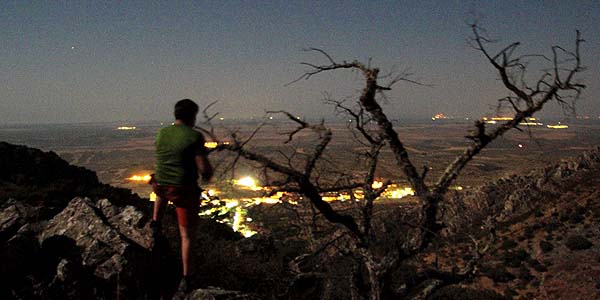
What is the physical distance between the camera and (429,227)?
6.71 metres

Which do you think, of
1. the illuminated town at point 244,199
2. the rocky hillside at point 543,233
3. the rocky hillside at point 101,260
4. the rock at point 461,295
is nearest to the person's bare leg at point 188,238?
the rocky hillside at point 101,260

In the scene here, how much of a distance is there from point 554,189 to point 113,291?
42.4 metres

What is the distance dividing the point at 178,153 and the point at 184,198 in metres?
0.66

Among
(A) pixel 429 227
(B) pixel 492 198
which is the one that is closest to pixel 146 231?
(A) pixel 429 227

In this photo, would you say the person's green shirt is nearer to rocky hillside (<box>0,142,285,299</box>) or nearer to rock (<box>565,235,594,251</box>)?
rocky hillside (<box>0,142,285,299</box>)

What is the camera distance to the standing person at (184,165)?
4926mm

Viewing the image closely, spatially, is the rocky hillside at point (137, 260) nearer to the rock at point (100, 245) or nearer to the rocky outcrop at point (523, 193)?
the rock at point (100, 245)

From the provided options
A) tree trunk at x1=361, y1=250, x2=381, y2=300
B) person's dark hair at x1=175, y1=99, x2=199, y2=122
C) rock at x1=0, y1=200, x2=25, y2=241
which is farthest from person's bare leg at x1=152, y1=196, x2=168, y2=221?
tree trunk at x1=361, y1=250, x2=381, y2=300

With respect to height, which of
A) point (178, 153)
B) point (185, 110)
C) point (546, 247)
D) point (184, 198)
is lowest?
point (546, 247)

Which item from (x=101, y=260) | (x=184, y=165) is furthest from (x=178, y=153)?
(x=101, y=260)

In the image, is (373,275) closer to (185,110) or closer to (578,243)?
(185,110)

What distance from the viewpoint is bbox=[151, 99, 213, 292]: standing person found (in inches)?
194

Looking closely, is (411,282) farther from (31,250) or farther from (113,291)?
(31,250)

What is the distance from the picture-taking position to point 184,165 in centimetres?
500
